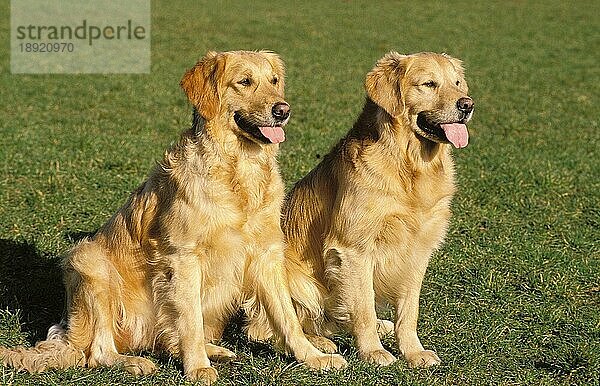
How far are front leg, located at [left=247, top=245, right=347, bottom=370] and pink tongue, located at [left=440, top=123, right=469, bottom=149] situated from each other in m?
1.22

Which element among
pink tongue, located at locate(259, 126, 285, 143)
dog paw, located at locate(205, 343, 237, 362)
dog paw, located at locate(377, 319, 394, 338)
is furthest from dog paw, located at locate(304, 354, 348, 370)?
pink tongue, located at locate(259, 126, 285, 143)

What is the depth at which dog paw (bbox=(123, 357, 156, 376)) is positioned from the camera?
4762 mm

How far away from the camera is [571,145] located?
11039 mm

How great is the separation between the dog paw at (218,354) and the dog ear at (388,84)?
1.78 metres

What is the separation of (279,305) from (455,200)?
382 cm

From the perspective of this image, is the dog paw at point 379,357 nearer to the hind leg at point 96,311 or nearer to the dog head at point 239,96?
the hind leg at point 96,311

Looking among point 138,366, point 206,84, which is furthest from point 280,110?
point 138,366

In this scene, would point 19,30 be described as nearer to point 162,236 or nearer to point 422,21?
point 422,21

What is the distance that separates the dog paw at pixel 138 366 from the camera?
4762mm

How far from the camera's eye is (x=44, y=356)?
4773mm

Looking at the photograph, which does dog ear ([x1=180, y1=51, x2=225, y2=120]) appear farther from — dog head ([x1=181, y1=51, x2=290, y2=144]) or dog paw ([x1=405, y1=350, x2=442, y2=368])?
dog paw ([x1=405, y1=350, x2=442, y2=368])

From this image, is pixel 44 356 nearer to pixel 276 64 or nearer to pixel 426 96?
pixel 276 64

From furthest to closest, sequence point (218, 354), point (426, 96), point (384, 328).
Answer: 1. point (384, 328)
2. point (218, 354)
3. point (426, 96)

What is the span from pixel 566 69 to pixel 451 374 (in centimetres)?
1392
